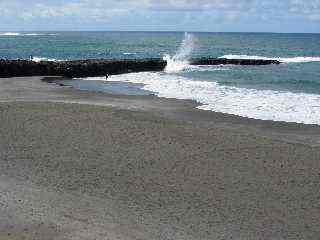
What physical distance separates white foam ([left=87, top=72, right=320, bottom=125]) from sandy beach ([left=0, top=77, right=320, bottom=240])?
1.77 metres

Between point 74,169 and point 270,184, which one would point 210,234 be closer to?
point 270,184

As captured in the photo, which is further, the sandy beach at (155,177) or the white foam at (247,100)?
the white foam at (247,100)

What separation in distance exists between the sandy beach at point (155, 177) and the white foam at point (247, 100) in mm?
1772

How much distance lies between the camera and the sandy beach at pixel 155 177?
10742 millimetres

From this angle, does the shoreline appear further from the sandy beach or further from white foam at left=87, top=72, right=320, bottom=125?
white foam at left=87, top=72, right=320, bottom=125

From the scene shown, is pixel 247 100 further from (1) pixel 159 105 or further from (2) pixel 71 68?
(2) pixel 71 68

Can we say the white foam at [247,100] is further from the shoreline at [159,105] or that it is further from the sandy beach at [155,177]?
the sandy beach at [155,177]

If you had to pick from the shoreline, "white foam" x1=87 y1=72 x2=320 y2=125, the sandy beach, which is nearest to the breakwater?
the shoreline

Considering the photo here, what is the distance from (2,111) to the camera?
925 inches

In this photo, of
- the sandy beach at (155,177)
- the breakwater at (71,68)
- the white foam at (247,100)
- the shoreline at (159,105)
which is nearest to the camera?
the sandy beach at (155,177)

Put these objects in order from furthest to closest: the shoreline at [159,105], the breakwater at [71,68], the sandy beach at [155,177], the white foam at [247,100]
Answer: the breakwater at [71,68]
the white foam at [247,100]
the shoreline at [159,105]
the sandy beach at [155,177]

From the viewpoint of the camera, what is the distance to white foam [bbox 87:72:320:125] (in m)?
23.7

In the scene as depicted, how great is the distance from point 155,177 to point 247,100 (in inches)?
627

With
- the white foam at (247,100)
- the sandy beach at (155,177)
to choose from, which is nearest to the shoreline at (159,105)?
the sandy beach at (155,177)
